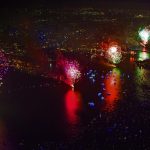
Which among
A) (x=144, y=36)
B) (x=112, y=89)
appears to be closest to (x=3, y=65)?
(x=112, y=89)

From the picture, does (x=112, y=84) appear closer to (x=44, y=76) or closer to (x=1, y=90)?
(x=44, y=76)

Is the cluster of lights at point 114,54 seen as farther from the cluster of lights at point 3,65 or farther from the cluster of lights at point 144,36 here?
the cluster of lights at point 3,65

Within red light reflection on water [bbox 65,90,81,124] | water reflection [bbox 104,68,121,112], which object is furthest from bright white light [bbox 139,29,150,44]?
red light reflection on water [bbox 65,90,81,124]

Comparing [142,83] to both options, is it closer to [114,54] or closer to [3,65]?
[114,54]

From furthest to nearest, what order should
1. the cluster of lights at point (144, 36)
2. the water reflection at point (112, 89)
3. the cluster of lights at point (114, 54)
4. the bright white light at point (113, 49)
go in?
1. the cluster of lights at point (144, 36)
2. the bright white light at point (113, 49)
3. the cluster of lights at point (114, 54)
4. the water reflection at point (112, 89)

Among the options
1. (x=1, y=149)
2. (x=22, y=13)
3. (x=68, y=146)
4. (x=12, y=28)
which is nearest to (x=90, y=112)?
(x=68, y=146)

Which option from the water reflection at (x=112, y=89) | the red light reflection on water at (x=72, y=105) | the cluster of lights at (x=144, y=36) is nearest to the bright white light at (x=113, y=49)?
the water reflection at (x=112, y=89)
